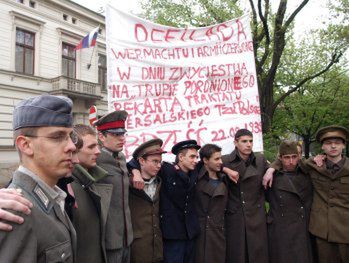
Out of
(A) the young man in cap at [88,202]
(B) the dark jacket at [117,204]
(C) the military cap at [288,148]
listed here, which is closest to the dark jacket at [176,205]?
(B) the dark jacket at [117,204]

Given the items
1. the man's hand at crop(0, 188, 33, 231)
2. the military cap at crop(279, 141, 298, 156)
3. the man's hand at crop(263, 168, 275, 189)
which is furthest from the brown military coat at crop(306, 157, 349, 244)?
the man's hand at crop(0, 188, 33, 231)

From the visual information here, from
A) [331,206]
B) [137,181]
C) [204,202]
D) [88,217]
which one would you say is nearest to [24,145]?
[88,217]

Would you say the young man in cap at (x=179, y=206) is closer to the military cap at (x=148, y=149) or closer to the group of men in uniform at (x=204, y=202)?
the group of men in uniform at (x=204, y=202)

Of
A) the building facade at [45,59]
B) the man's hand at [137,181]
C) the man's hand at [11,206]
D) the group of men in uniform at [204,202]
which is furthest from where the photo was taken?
the building facade at [45,59]

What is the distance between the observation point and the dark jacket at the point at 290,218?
3.84 metres

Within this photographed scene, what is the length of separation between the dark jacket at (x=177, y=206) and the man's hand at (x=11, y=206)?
2277mm

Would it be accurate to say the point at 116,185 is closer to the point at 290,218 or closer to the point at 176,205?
the point at 176,205

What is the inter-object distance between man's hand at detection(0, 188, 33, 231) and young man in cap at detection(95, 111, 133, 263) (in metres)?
1.61

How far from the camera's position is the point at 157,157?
347cm

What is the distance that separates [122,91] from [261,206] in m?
2.09

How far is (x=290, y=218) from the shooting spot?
389 cm

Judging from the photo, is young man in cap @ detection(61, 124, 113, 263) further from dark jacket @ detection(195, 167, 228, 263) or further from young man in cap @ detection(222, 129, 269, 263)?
young man in cap @ detection(222, 129, 269, 263)

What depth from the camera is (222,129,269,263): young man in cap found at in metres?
3.83

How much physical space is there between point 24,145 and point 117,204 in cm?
161
